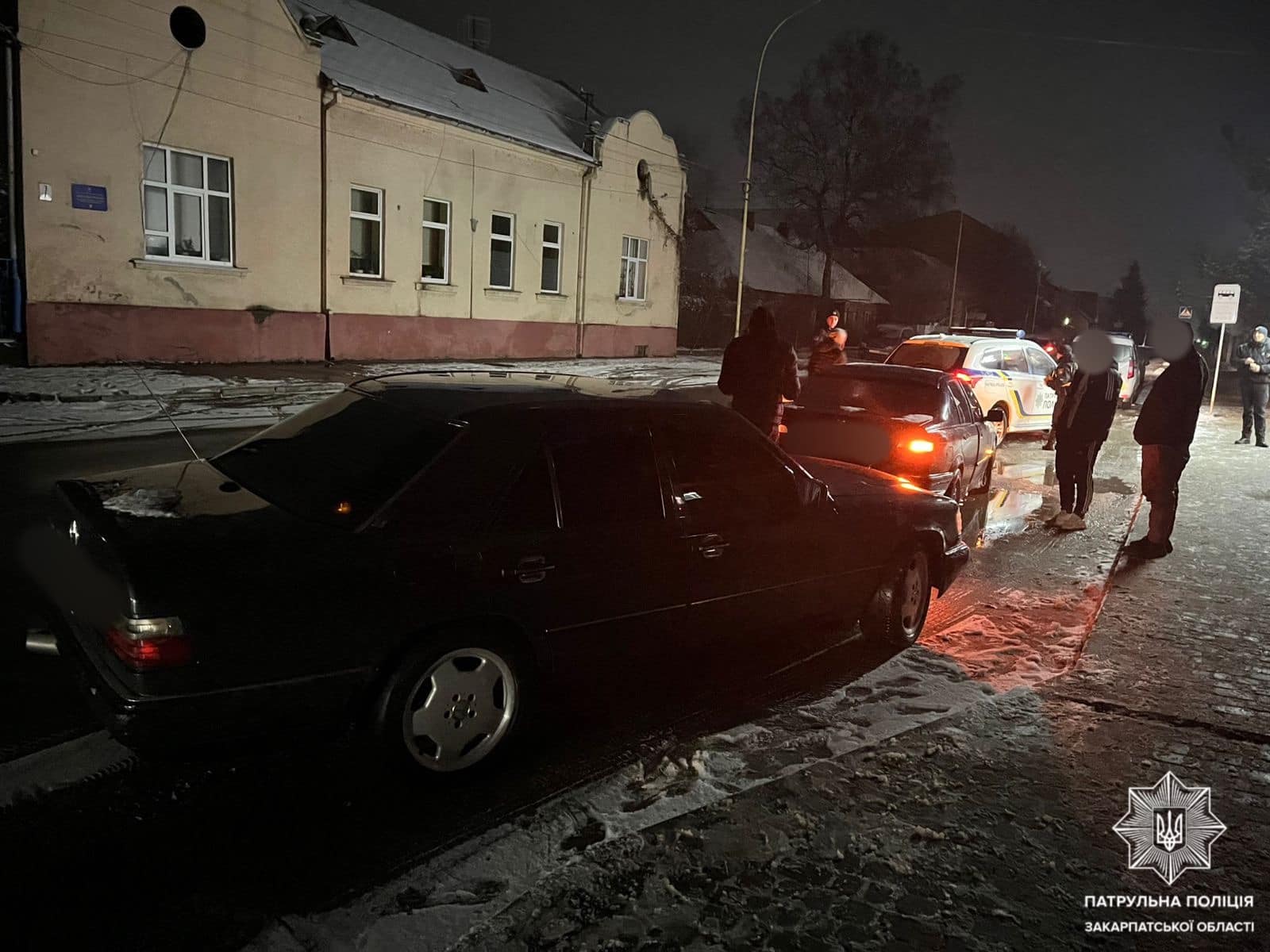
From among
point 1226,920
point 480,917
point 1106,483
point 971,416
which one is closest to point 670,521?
point 480,917

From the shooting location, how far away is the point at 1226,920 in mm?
2957

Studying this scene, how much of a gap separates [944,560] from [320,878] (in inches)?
154

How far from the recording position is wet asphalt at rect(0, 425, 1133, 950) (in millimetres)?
2654

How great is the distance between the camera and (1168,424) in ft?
25.1

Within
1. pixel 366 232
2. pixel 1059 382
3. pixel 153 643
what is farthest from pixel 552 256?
pixel 153 643

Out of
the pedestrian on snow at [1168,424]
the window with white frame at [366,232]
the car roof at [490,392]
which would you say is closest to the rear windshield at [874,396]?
the pedestrian on snow at [1168,424]

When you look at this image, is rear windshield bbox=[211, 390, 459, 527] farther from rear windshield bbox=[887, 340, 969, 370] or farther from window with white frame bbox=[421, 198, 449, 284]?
window with white frame bbox=[421, 198, 449, 284]

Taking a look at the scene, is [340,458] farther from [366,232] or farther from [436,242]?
[436,242]

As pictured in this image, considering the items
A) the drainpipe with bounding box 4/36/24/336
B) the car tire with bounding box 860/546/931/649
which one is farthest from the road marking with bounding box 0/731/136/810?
the drainpipe with bounding box 4/36/24/336

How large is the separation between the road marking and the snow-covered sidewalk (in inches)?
235

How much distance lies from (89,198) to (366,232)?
582cm

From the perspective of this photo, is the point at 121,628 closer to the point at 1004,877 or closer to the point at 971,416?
the point at 1004,877

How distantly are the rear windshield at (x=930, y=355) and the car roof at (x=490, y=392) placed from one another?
9.75 metres

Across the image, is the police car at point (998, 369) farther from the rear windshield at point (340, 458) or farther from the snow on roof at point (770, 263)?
the snow on roof at point (770, 263)
